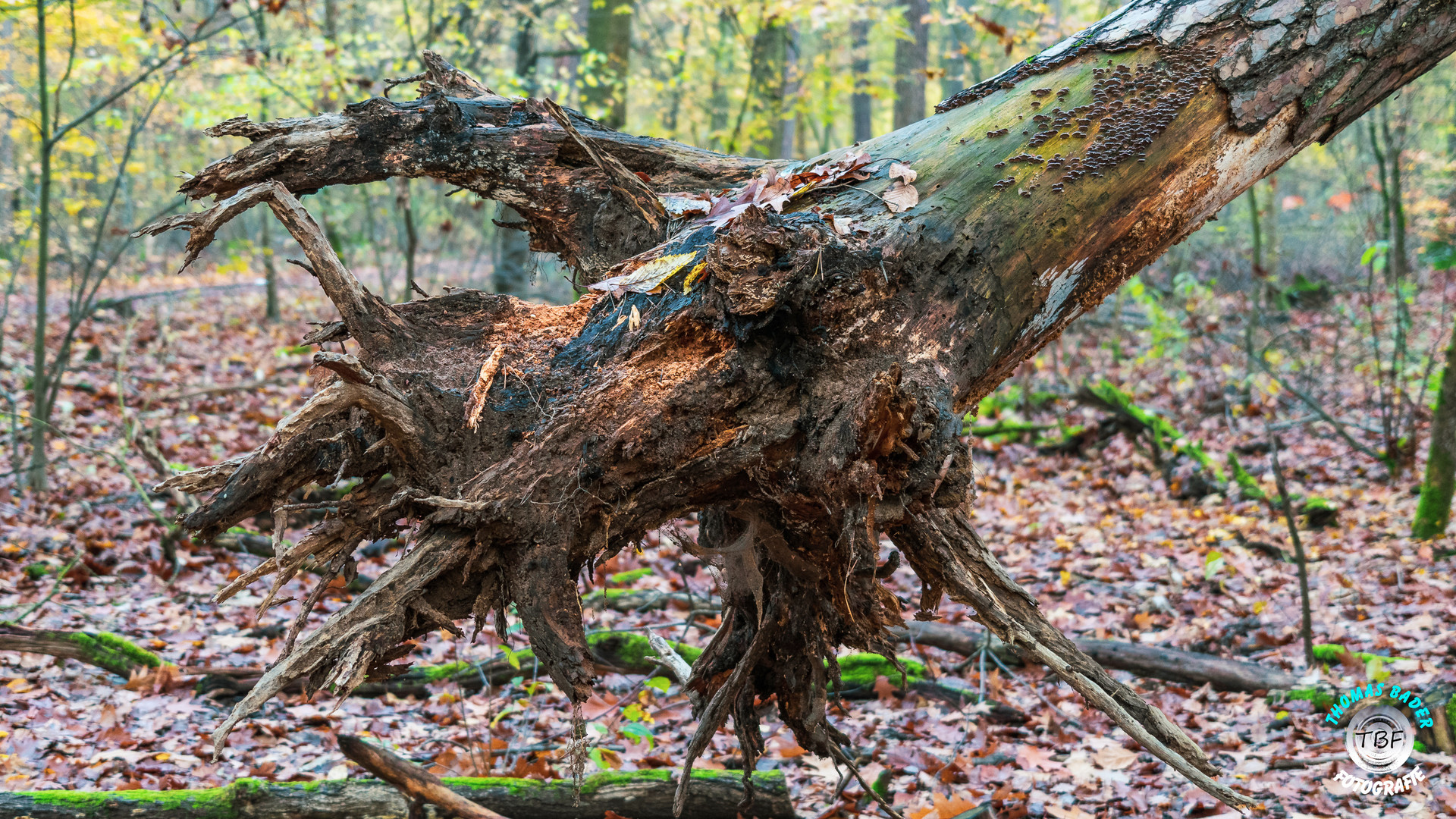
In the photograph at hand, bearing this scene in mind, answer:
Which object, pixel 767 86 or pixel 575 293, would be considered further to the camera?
pixel 767 86

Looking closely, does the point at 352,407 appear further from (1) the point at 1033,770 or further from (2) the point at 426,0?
(2) the point at 426,0

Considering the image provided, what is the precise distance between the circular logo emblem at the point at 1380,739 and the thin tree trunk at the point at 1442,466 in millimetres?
2909

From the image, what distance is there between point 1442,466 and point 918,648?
12.4ft

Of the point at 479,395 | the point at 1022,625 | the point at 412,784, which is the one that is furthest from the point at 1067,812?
the point at 479,395

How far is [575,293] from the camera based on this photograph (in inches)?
134

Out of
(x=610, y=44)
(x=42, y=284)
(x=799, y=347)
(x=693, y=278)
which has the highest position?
(x=610, y=44)

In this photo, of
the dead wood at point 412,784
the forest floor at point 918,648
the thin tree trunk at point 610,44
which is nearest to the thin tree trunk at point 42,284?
the forest floor at point 918,648

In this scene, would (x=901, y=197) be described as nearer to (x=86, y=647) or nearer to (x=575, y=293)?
(x=575, y=293)

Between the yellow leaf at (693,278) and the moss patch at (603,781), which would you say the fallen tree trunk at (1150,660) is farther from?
the yellow leaf at (693,278)

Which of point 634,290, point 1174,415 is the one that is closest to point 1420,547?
point 1174,415

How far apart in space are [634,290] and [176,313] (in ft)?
40.9

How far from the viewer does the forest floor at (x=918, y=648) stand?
3.46 metres

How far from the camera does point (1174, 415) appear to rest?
8.98m

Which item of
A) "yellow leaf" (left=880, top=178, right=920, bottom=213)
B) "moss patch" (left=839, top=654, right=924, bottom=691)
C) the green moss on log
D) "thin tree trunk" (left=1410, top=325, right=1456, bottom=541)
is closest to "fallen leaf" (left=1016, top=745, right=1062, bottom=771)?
"moss patch" (left=839, top=654, right=924, bottom=691)
